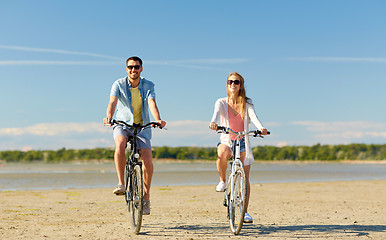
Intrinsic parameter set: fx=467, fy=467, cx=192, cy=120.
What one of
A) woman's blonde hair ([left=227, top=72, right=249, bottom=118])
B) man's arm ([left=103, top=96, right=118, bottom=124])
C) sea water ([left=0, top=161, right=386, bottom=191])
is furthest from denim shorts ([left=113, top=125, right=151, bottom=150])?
sea water ([left=0, top=161, right=386, bottom=191])

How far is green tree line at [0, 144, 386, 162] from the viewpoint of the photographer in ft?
211

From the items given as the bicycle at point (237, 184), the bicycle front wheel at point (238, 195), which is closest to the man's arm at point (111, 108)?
the bicycle at point (237, 184)

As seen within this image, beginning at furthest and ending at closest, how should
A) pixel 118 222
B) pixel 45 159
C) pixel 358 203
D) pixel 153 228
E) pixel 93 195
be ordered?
pixel 45 159
pixel 93 195
pixel 358 203
pixel 118 222
pixel 153 228

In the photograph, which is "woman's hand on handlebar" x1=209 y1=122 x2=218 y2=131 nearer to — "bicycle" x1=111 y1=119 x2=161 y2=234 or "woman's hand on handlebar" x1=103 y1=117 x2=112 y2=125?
"bicycle" x1=111 y1=119 x2=161 y2=234

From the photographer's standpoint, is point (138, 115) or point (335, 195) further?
point (335, 195)

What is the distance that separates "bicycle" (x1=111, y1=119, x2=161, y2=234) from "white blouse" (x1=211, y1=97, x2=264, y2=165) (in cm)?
100

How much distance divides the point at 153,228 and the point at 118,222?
3.29 feet

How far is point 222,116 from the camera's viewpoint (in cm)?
742

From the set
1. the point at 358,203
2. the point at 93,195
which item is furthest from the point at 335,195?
the point at 93,195

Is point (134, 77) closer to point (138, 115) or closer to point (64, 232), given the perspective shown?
point (138, 115)

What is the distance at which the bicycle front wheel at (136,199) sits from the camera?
690cm

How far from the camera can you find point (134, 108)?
736 cm

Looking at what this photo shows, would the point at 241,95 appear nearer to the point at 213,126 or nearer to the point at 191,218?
the point at 213,126

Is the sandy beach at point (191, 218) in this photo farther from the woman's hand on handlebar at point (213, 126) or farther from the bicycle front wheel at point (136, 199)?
the woman's hand on handlebar at point (213, 126)
